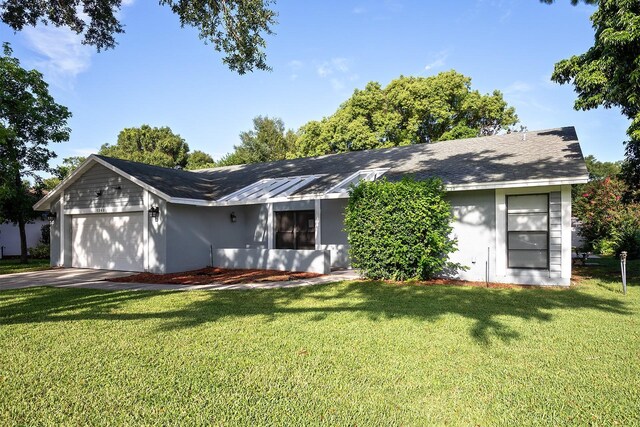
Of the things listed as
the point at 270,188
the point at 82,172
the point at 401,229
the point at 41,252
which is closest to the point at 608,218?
the point at 401,229

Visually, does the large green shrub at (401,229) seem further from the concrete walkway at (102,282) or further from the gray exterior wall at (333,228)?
the gray exterior wall at (333,228)

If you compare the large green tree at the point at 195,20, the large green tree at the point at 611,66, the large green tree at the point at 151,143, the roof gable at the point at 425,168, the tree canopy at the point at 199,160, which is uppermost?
the large green tree at the point at 151,143

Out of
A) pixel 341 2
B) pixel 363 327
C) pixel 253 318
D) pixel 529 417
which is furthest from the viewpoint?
pixel 341 2

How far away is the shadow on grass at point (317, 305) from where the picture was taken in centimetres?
639

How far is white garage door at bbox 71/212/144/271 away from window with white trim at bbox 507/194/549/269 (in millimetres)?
11983

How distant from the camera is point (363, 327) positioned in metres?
5.76

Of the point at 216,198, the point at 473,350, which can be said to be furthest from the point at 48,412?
the point at 216,198

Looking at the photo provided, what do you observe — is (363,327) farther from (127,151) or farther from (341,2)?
(127,151)

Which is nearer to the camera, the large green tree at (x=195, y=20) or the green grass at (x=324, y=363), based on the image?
the green grass at (x=324, y=363)

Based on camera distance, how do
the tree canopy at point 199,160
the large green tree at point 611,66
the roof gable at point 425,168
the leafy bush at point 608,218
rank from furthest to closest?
the tree canopy at point 199,160, the leafy bush at point 608,218, the roof gable at point 425,168, the large green tree at point 611,66

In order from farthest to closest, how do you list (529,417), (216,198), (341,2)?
(216,198) < (341,2) < (529,417)

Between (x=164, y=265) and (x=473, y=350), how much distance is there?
1067cm

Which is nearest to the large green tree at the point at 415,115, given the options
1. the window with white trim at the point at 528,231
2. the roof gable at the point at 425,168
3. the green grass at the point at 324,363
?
the roof gable at the point at 425,168

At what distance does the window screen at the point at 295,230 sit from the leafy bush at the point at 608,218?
13222mm
